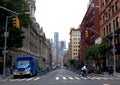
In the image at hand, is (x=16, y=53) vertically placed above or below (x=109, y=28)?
below

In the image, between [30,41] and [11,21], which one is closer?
[11,21]

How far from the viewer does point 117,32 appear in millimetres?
63625

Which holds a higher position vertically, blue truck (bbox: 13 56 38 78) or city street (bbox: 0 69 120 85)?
blue truck (bbox: 13 56 38 78)

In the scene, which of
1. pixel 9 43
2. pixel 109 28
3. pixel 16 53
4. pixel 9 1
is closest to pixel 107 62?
pixel 109 28

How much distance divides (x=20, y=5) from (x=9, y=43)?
7221 millimetres

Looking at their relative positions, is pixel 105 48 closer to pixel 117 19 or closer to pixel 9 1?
pixel 117 19

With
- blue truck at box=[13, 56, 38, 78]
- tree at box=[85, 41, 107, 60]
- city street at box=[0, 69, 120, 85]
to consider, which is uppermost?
tree at box=[85, 41, 107, 60]

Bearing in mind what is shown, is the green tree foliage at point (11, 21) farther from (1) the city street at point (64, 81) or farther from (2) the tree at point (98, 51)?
(2) the tree at point (98, 51)

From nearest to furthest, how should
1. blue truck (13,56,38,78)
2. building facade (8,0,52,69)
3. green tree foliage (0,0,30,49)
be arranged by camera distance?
blue truck (13,56,38,78) < green tree foliage (0,0,30,49) < building facade (8,0,52,69)

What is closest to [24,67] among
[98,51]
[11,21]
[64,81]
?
[11,21]

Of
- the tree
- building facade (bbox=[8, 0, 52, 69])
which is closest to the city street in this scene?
the tree

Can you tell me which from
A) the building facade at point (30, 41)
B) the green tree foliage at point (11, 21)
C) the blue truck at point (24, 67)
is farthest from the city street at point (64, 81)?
the building facade at point (30, 41)

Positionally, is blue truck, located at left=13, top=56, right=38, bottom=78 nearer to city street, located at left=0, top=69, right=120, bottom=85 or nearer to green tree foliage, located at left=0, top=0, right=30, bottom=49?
city street, located at left=0, top=69, right=120, bottom=85

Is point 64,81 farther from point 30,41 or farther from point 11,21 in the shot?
point 30,41
